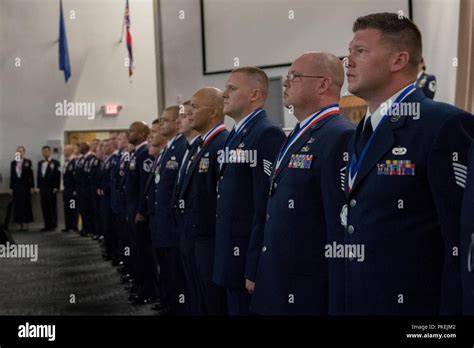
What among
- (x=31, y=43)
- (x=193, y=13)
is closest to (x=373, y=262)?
(x=193, y=13)

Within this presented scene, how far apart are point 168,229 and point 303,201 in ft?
5.89

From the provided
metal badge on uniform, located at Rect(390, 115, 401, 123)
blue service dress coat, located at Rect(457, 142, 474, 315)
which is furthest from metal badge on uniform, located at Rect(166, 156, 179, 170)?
blue service dress coat, located at Rect(457, 142, 474, 315)

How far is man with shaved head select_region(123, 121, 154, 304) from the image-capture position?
443 cm

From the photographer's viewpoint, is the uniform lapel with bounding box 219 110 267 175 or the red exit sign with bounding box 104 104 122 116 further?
the red exit sign with bounding box 104 104 122 116

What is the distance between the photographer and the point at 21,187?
10.4m

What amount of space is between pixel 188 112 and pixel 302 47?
3.24 meters

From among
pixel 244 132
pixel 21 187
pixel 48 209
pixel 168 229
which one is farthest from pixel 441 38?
pixel 21 187

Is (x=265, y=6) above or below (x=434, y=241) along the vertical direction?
above

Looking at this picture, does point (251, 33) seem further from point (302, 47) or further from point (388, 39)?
point (388, 39)

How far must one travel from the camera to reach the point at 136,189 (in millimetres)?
4754

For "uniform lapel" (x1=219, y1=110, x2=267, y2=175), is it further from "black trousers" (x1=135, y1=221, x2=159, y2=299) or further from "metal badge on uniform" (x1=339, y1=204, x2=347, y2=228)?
"black trousers" (x1=135, y1=221, x2=159, y2=299)

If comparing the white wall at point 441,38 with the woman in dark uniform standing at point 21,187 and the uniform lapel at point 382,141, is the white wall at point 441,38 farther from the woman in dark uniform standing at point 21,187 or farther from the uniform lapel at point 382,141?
the woman in dark uniform standing at point 21,187

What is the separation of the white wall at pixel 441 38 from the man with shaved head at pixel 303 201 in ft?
10.2

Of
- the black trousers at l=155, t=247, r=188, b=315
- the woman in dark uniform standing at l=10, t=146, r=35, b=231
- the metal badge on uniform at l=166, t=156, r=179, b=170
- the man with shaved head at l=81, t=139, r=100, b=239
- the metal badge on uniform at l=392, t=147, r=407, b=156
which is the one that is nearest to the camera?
the metal badge on uniform at l=392, t=147, r=407, b=156
